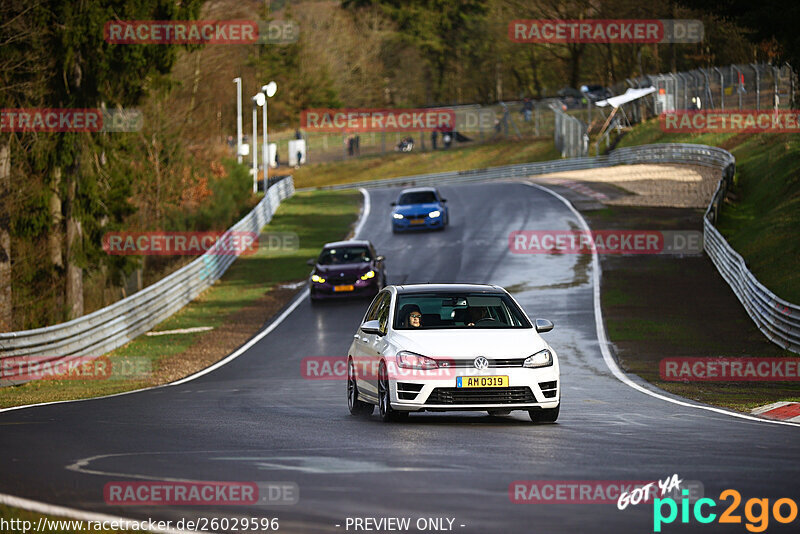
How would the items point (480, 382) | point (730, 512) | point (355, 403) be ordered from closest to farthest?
1. point (730, 512)
2. point (480, 382)
3. point (355, 403)

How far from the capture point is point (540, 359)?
1222 cm

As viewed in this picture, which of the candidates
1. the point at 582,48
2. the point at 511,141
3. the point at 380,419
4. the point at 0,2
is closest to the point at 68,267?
the point at 0,2

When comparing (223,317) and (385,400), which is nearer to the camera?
(385,400)

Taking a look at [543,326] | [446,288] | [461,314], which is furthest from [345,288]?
[543,326]

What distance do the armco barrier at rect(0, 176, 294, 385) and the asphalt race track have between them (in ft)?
13.1

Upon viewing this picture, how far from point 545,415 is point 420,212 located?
34.3m

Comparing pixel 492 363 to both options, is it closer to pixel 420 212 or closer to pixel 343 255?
pixel 343 255

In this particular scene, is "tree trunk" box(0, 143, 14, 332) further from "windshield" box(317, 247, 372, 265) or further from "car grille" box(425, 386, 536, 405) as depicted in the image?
"car grille" box(425, 386, 536, 405)

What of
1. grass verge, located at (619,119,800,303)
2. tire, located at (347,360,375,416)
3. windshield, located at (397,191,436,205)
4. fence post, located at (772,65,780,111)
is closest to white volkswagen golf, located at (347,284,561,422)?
tire, located at (347,360,375,416)

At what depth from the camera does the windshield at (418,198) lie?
4728 cm

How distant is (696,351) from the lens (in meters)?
24.0

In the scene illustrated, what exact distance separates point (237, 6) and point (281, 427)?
2210 inches

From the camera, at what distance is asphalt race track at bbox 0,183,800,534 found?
24.1 ft

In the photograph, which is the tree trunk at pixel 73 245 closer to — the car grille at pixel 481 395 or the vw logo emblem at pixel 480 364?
the car grille at pixel 481 395
